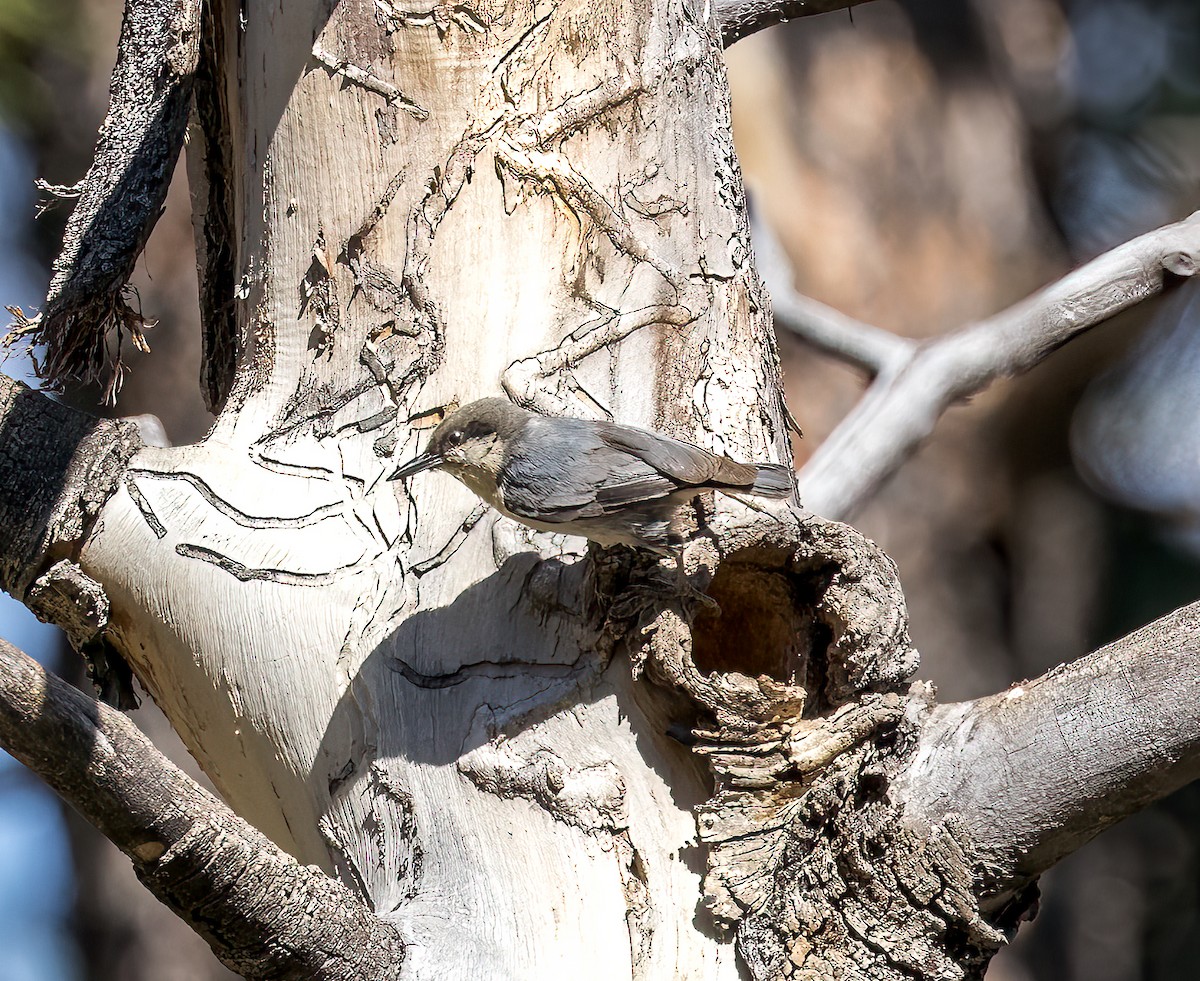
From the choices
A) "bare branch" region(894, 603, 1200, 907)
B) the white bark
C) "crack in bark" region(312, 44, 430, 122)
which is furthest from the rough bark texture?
"bare branch" region(894, 603, 1200, 907)

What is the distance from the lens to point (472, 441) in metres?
1.51

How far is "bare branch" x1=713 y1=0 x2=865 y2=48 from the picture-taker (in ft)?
6.99

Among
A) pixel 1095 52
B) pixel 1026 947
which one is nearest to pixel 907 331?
pixel 1095 52

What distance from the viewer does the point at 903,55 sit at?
15.9 feet

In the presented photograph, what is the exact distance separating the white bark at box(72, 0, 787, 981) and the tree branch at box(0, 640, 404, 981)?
0.12 meters

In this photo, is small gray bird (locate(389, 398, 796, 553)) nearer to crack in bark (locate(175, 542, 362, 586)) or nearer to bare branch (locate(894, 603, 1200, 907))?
crack in bark (locate(175, 542, 362, 586))

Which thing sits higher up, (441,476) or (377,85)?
(377,85)

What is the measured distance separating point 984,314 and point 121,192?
367 cm

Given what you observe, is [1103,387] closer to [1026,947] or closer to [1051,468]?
[1051,468]

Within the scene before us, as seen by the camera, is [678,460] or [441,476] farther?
[441,476]

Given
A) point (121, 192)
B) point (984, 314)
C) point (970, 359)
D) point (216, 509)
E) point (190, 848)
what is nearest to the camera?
point (190, 848)

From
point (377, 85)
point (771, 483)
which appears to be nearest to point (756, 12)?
point (377, 85)

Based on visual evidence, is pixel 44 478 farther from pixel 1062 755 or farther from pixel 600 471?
pixel 1062 755

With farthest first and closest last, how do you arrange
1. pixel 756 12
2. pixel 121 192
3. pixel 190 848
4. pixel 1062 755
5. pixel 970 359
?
pixel 970 359, pixel 756 12, pixel 121 192, pixel 1062 755, pixel 190 848
